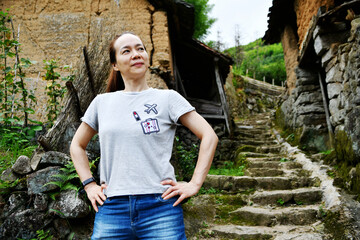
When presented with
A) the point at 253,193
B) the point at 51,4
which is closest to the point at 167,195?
the point at 253,193

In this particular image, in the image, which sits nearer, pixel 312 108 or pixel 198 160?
pixel 198 160

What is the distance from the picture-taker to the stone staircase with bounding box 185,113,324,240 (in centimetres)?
302

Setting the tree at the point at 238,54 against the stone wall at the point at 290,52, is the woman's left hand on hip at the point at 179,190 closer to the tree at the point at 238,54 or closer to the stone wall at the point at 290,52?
the stone wall at the point at 290,52

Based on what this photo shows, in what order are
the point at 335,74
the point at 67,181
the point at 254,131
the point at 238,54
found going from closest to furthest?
the point at 67,181
the point at 335,74
the point at 254,131
the point at 238,54

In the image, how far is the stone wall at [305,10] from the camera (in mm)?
5063

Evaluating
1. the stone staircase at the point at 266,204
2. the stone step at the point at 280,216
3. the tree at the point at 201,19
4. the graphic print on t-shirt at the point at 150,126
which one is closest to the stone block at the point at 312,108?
the stone staircase at the point at 266,204

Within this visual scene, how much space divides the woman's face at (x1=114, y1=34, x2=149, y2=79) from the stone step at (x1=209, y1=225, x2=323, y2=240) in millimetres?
2452

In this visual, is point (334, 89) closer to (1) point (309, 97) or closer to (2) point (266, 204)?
(1) point (309, 97)

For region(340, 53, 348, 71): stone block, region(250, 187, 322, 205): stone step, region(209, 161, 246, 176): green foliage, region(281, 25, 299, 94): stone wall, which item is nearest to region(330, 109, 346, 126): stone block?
region(340, 53, 348, 71): stone block

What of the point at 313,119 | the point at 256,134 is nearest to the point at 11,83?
the point at 313,119

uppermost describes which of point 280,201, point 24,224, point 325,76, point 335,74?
point 325,76

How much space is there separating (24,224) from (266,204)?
3052 millimetres

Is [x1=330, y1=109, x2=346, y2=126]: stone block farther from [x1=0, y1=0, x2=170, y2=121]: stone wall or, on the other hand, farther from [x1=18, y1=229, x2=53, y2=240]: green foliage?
[x1=18, y1=229, x2=53, y2=240]: green foliage

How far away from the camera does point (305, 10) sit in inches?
224
